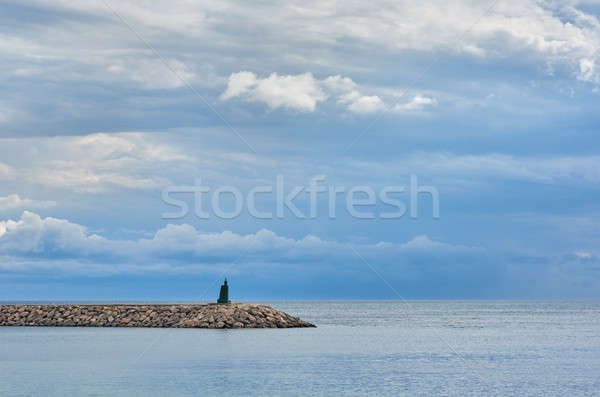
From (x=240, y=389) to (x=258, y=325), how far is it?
29095mm

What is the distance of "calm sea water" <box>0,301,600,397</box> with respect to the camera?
29.9m

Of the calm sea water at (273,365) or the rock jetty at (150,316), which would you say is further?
the rock jetty at (150,316)

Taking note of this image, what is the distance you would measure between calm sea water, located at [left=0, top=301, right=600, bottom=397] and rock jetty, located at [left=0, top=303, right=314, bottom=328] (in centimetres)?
203

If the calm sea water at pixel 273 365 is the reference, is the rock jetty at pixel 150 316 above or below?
above

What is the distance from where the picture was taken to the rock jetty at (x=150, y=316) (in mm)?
56406

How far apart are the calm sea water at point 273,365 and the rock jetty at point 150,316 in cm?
203

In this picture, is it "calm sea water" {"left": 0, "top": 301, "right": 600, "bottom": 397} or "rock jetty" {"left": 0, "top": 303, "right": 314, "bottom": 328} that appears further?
"rock jetty" {"left": 0, "top": 303, "right": 314, "bottom": 328}

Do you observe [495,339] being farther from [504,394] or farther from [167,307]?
[504,394]

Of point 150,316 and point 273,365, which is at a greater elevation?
point 150,316

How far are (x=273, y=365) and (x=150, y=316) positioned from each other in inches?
932

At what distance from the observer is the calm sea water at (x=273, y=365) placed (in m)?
29.9

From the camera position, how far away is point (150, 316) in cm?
5788

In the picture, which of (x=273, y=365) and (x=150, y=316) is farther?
(x=150, y=316)

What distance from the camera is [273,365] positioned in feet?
120
